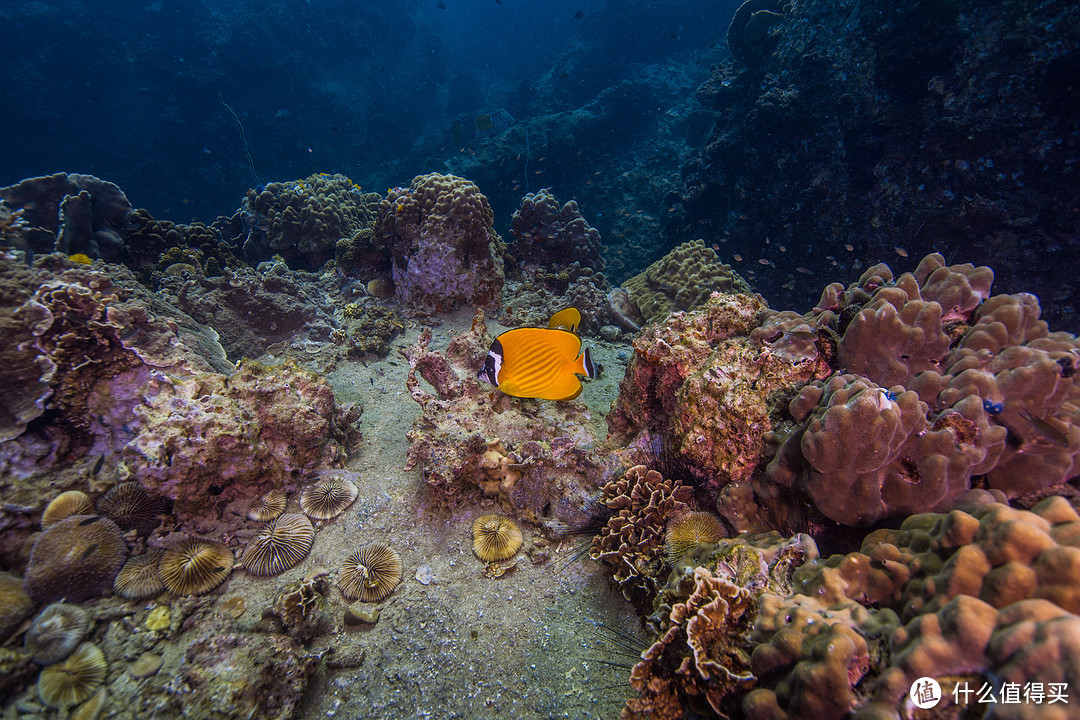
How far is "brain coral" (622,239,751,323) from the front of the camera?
7.61 metres

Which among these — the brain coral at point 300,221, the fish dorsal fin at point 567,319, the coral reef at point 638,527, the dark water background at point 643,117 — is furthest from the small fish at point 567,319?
the dark water background at point 643,117

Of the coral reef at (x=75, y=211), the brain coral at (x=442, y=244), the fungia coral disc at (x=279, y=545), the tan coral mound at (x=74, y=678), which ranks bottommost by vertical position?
the tan coral mound at (x=74, y=678)

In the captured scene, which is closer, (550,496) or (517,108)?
(550,496)

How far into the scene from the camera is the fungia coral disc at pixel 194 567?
111 inches

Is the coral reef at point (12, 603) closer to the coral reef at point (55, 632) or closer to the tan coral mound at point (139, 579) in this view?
the coral reef at point (55, 632)

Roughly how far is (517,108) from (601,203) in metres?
15.6

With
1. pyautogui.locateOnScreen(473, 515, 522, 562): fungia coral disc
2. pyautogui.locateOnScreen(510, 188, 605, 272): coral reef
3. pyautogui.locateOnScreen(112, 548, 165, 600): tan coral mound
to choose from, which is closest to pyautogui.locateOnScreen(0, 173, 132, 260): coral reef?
pyautogui.locateOnScreen(112, 548, 165, 600): tan coral mound

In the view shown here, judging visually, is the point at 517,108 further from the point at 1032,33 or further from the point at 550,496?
the point at 550,496

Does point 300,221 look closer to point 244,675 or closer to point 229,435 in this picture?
point 229,435

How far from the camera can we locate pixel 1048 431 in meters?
2.13

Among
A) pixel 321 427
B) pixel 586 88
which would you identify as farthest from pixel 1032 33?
pixel 586 88

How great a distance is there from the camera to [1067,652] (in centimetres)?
107

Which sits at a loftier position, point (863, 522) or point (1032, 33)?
point (1032, 33)

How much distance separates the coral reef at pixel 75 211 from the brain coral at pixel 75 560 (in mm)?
6700
